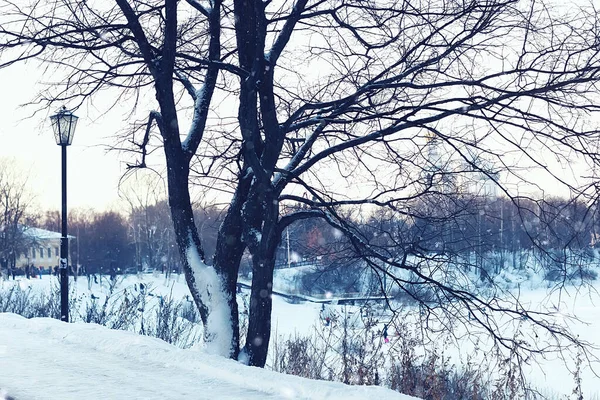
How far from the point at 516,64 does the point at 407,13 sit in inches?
54.9

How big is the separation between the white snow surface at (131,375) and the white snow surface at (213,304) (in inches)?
47.8

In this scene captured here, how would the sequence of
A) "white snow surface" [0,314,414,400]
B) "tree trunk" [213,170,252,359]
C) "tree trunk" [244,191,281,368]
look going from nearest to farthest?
"white snow surface" [0,314,414,400]
"tree trunk" [244,191,281,368]
"tree trunk" [213,170,252,359]

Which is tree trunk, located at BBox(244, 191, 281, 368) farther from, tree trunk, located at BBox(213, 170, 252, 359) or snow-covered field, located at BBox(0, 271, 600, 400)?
snow-covered field, located at BBox(0, 271, 600, 400)

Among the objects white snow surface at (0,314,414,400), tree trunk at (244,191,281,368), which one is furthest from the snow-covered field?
tree trunk at (244,191,281,368)

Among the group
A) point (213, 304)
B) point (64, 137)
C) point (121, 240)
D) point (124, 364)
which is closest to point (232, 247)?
point (213, 304)

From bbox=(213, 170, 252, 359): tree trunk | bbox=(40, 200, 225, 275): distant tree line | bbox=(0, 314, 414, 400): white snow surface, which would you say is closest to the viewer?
bbox=(0, 314, 414, 400): white snow surface

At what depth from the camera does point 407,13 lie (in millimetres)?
8008

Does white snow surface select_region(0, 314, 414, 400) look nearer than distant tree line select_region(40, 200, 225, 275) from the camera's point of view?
Yes

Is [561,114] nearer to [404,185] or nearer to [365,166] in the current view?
[404,185]

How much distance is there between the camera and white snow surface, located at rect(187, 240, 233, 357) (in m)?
8.41

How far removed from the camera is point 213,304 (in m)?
8.52

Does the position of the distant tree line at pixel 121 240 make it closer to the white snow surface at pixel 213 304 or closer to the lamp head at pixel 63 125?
the lamp head at pixel 63 125

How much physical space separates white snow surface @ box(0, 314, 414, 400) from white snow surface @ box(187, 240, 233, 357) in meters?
1.21

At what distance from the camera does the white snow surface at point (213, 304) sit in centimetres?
841
